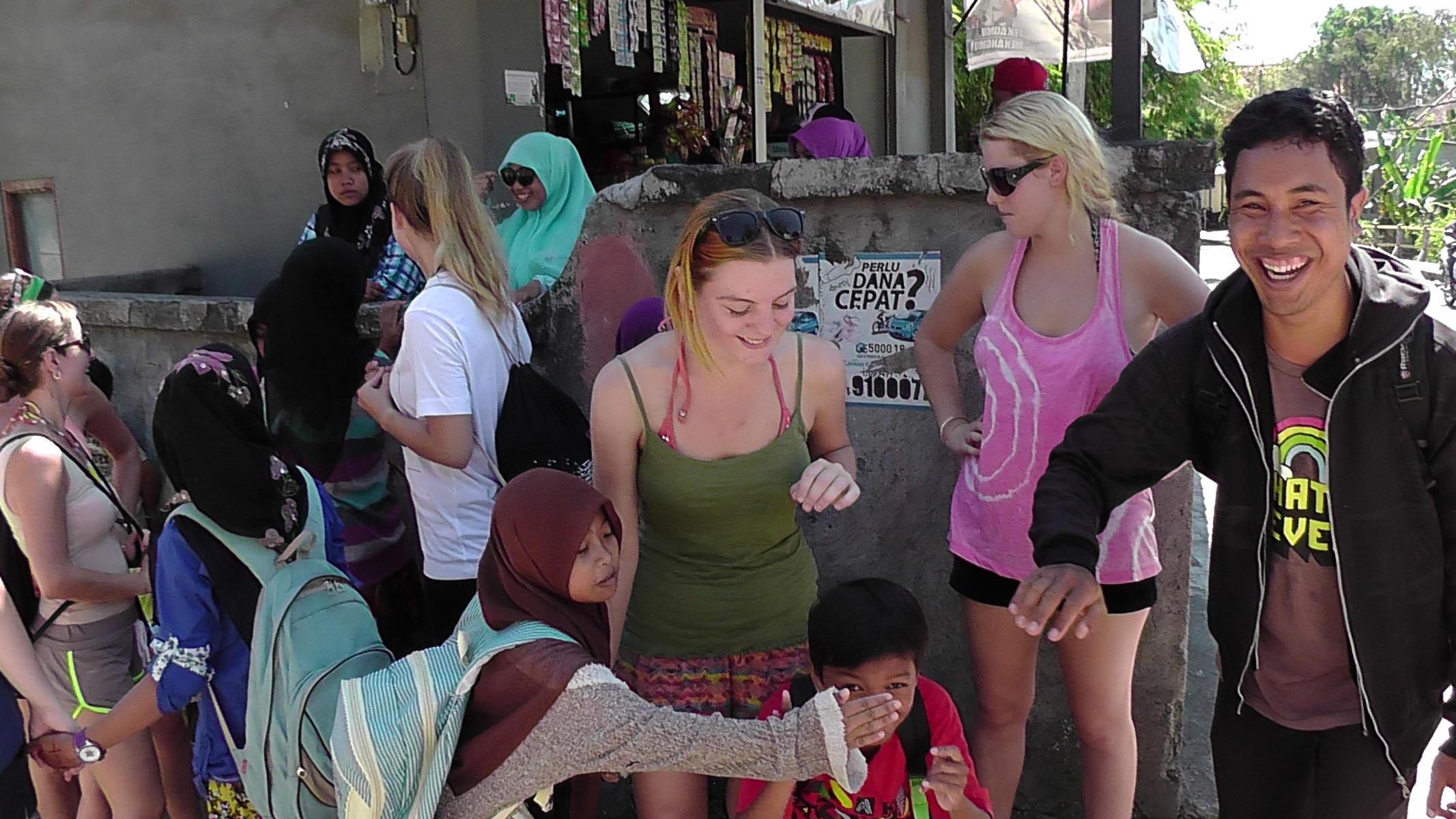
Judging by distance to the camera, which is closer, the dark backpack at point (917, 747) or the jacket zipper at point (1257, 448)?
the jacket zipper at point (1257, 448)

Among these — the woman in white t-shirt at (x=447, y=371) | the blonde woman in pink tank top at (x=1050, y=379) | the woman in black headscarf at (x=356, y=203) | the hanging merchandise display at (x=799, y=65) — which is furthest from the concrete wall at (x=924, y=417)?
the hanging merchandise display at (x=799, y=65)

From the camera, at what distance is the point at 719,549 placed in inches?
95.7

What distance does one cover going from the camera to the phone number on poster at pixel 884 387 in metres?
→ 3.24

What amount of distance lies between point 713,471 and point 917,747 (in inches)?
27.7

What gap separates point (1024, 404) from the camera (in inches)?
99.8

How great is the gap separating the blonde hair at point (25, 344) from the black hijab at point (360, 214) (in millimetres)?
1630

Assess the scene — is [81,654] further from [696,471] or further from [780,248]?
[780,248]

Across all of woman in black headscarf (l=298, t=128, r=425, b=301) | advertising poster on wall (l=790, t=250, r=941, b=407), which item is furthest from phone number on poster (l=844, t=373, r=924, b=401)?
woman in black headscarf (l=298, t=128, r=425, b=301)

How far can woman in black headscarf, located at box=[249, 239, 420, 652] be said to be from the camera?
337 cm

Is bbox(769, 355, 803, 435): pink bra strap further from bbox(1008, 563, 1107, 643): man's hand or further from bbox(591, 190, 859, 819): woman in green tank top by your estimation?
bbox(1008, 563, 1107, 643): man's hand

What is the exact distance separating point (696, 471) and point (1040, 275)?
93 centimetres

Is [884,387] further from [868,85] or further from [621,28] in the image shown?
[868,85]

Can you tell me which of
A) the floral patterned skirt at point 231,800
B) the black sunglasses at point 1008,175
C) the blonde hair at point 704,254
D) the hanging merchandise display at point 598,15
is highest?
the hanging merchandise display at point 598,15

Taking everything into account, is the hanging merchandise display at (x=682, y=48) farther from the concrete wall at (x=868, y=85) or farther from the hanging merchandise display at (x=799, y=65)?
the concrete wall at (x=868, y=85)
